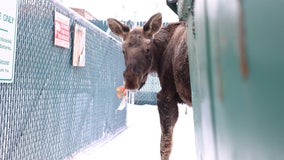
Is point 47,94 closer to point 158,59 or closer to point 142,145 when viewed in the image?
point 158,59

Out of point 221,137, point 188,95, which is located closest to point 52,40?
point 188,95

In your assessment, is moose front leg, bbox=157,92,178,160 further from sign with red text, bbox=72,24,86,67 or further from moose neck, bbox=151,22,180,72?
sign with red text, bbox=72,24,86,67

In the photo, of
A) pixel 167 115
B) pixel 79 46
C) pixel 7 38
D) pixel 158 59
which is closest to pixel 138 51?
pixel 158 59

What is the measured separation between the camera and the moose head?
2.60m

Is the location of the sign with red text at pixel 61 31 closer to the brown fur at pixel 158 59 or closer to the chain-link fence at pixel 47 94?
the chain-link fence at pixel 47 94

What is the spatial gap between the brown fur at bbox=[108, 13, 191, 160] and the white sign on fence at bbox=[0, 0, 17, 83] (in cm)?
91

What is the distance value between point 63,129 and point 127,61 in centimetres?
88

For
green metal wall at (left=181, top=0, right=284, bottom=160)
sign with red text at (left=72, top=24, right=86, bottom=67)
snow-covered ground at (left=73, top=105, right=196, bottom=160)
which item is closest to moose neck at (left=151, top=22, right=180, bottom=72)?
sign with red text at (left=72, top=24, right=86, bottom=67)

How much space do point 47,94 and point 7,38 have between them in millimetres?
753

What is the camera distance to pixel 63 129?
2969 millimetres

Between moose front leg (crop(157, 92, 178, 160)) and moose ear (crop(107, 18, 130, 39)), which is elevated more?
moose ear (crop(107, 18, 130, 39))

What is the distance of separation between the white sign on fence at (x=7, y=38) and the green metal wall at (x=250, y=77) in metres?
1.42

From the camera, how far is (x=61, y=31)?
2.83 m

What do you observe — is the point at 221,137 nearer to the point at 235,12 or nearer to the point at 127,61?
the point at 235,12
